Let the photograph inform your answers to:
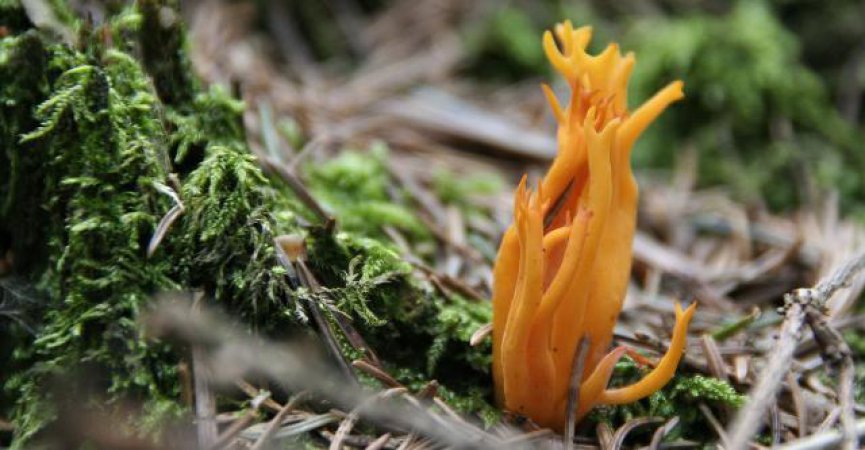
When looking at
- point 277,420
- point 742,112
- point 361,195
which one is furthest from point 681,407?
point 742,112

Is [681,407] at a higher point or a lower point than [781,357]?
lower

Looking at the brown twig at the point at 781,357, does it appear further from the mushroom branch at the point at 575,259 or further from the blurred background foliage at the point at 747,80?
the blurred background foliage at the point at 747,80

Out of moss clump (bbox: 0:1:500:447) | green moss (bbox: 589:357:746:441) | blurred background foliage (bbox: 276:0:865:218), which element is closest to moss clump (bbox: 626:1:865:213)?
Answer: blurred background foliage (bbox: 276:0:865:218)

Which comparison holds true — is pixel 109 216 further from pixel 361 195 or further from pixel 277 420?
pixel 361 195

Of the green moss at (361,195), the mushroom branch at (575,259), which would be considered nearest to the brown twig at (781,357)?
the mushroom branch at (575,259)

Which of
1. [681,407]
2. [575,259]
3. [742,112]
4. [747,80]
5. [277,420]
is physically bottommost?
[681,407]

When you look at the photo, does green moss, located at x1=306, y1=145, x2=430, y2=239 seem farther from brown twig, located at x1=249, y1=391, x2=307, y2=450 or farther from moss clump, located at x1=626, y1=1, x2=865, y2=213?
moss clump, located at x1=626, y1=1, x2=865, y2=213
